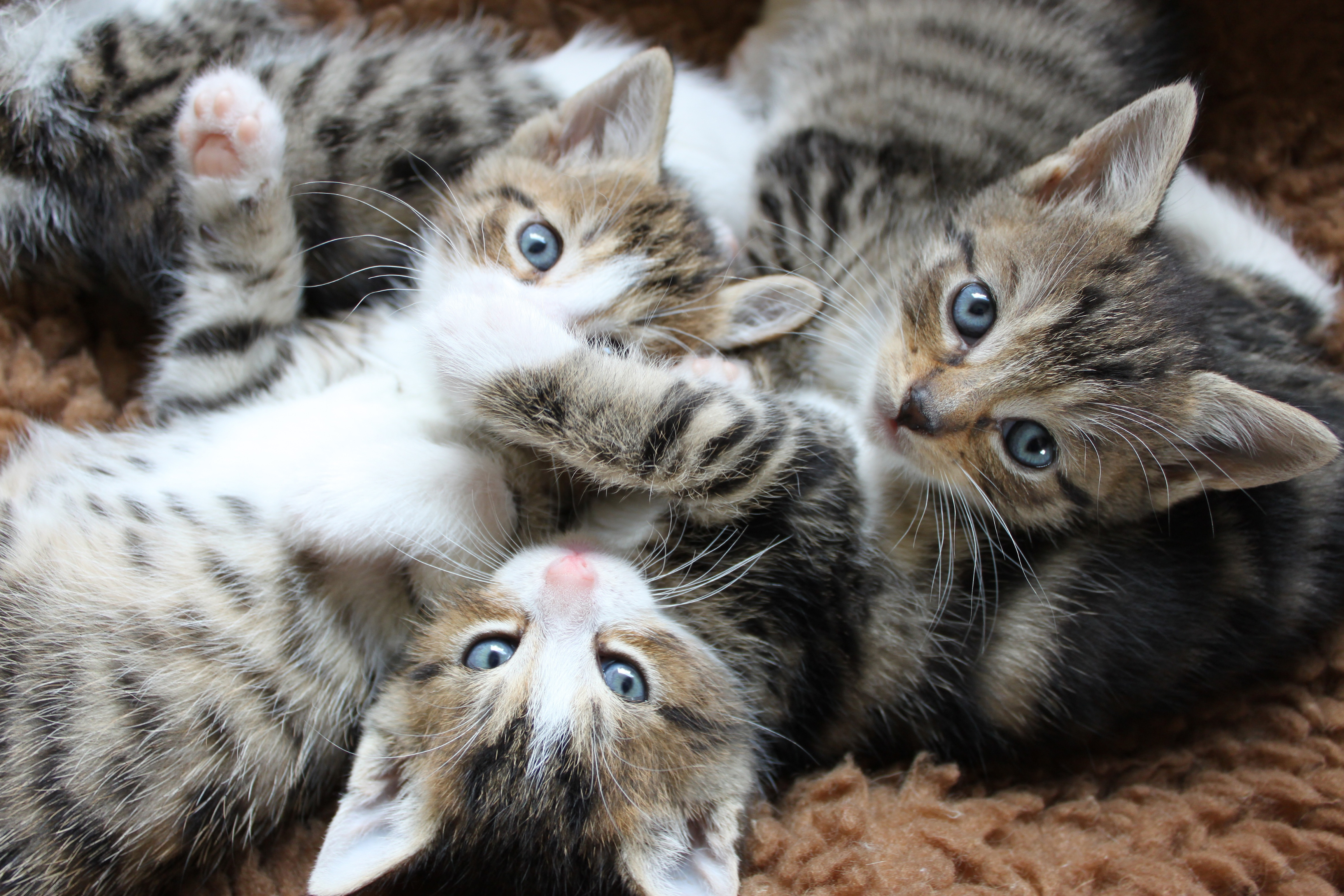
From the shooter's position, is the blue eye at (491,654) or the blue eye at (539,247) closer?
the blue eye at (491,654)

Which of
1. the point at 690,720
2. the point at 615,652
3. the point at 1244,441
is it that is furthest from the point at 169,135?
the point at 1244,441

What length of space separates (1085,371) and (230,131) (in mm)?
1424

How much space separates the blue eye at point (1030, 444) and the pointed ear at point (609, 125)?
0.78 metres

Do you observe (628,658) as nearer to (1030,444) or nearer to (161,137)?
(1030,444)

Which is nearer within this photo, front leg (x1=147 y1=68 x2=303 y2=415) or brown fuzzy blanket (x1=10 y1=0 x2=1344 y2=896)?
brown fuzzy blanket (x1=10 y1=0 x2=1344 y2=896)

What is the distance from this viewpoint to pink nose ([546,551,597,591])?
124 centimetres

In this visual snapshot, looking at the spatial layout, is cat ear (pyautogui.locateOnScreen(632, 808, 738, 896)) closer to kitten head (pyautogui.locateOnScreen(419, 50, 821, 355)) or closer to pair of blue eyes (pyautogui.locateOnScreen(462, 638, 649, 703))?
pair of blue eyes (pyautogui.locateOnScreen(462, 638, 649, 703))

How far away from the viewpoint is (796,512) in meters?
1.38

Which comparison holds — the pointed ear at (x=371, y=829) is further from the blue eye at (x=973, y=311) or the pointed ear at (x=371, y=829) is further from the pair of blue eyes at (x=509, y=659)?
the blue eye at (x=973, y=311)

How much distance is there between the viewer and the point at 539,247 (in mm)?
1536

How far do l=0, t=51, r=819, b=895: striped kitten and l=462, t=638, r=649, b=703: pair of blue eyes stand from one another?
191mm

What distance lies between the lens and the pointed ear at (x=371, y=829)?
1176 mm

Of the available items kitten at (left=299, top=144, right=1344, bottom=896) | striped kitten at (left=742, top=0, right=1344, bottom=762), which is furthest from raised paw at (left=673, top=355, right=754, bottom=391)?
striped kitten at (left=742, top=0, right=1344, bottom=762)

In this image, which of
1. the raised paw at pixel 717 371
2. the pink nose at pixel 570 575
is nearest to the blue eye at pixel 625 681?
the pink nose at pixel 570 575
